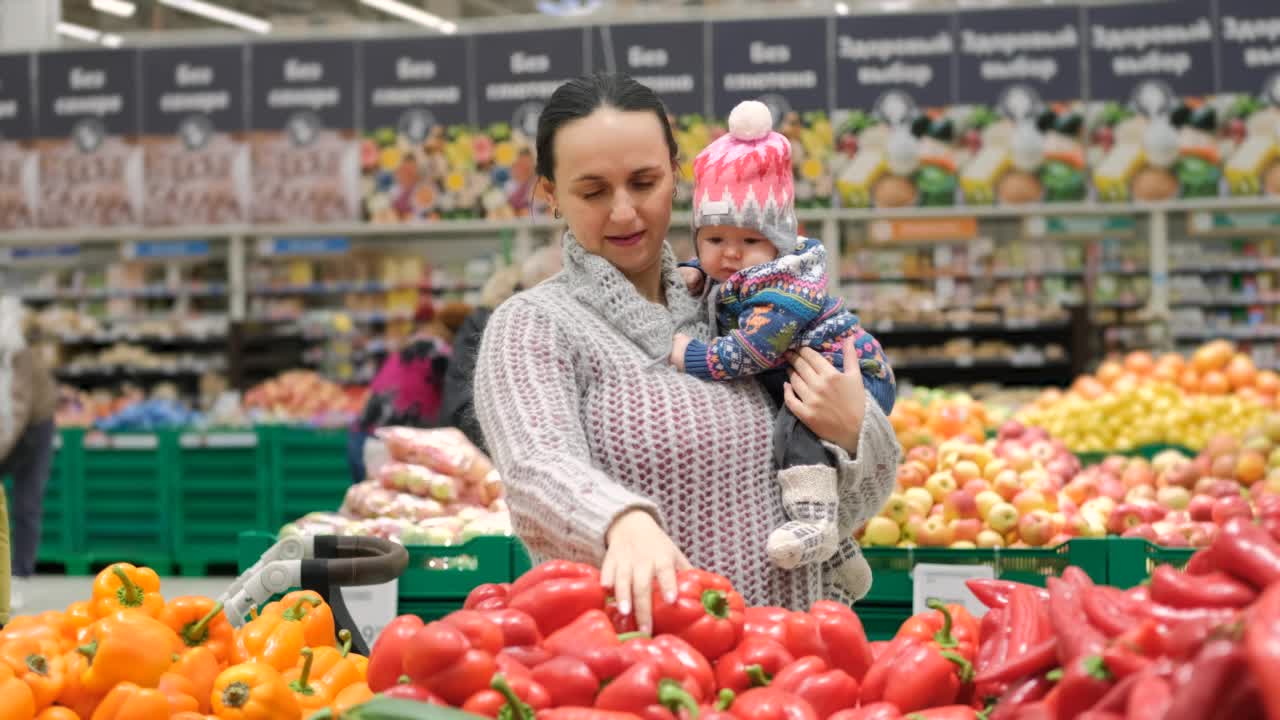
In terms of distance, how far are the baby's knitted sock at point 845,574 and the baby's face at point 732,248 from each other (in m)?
0.46

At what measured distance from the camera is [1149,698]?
1.07m

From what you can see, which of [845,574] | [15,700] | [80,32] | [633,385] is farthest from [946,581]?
[80,32]

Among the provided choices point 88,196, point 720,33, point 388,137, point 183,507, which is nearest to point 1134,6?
point 720,33

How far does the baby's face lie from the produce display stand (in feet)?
4.36

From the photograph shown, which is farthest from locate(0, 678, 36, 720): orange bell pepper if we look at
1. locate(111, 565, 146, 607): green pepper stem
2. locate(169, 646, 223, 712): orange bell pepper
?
locate(111, 565, 146, 607): green pepper stem

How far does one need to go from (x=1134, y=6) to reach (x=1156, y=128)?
2.78 ft

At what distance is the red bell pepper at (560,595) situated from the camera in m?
1.48

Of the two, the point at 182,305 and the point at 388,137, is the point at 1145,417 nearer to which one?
the point at 388,137

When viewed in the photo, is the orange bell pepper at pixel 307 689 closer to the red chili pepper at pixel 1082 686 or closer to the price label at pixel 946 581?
the red chili pepper at pixel 1082 686

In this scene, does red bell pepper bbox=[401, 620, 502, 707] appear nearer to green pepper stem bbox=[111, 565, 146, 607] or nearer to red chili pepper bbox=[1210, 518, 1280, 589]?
red chili pepper bbox=[1210, 518, 1280, 589]

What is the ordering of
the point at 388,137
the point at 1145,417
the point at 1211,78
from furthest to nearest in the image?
the point at 388,137
the point at 1211,78
the point at 1145,417

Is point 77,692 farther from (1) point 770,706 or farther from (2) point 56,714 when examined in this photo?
(1) point 770,706

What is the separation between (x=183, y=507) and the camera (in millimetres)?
8195

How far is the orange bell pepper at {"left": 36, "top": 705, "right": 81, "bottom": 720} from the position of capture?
5.64 ft
